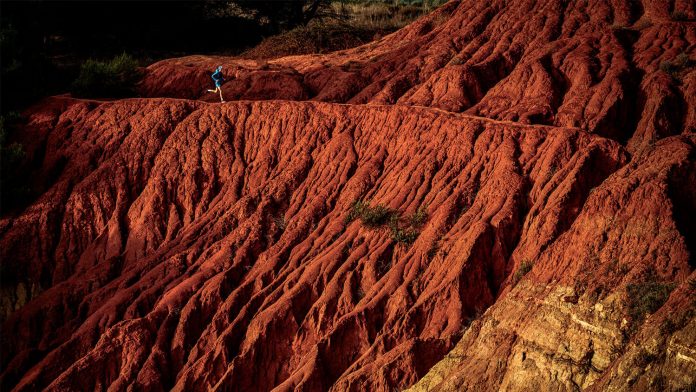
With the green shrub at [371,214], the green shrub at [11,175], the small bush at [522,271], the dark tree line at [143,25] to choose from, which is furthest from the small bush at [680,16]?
the dark tree line at [143,25]

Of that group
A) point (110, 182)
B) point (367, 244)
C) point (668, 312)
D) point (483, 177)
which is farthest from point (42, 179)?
point (668, 312)

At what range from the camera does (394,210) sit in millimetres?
23281

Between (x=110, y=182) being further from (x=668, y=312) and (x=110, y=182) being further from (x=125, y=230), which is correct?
(x=668, y=312)

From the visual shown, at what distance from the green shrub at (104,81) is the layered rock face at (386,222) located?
1141 mm

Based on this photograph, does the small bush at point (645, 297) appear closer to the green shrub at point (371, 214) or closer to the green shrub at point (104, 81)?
the green shrub at point (371, 214)

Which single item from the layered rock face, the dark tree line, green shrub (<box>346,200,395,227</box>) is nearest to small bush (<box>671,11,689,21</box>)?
the layered rock face

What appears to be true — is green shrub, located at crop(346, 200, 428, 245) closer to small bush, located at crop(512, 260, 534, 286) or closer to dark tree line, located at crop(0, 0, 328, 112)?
small bush, located at crop(512, 260, 534, 286)

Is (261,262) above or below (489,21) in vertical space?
below

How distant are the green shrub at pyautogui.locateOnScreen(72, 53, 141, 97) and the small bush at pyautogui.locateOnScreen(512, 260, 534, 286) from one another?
59.6 ft

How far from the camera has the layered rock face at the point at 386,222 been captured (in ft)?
58.3

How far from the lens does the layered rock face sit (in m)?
17.8

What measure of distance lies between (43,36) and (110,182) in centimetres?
1797

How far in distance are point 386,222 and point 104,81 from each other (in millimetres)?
14147

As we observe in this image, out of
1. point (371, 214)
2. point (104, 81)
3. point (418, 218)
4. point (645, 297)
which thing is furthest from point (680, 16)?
point (104, 81)
